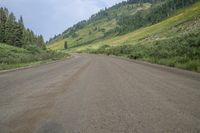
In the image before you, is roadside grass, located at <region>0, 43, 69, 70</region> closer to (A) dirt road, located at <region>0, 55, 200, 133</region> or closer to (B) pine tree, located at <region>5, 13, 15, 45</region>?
(B) pine tree, located at <region>5, 13, 15, 45</region>

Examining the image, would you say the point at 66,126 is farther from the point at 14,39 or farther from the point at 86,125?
the point at 14,39

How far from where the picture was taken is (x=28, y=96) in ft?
35.5

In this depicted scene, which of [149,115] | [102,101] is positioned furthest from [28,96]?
[149,115]

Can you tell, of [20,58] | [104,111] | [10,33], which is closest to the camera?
[104,111]

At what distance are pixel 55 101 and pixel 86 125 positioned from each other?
10.6 feet

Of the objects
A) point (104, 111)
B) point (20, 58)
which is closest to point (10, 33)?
point (20, 58)

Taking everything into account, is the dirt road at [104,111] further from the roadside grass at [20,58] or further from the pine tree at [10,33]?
the pine tree at [10,33]

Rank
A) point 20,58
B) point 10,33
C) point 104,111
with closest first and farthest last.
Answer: point 104,111
point 20,58
point 10,33

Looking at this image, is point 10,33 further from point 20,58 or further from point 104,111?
point 104,111

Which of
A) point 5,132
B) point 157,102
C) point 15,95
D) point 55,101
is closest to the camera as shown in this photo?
point 5,132

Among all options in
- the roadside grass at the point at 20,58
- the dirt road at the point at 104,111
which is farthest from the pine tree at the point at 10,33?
the dirt road at the point at 104,111

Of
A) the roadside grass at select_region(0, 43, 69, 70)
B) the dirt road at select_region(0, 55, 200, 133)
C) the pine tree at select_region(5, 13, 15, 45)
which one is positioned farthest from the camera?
the pine tree at select_region(5, 13, 15, 45)

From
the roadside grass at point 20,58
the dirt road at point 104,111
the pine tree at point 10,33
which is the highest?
the pine tree at point 10,33

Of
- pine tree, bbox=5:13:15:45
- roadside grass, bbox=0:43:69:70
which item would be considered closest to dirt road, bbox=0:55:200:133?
roadside grass, bbox=0:43:69:70
